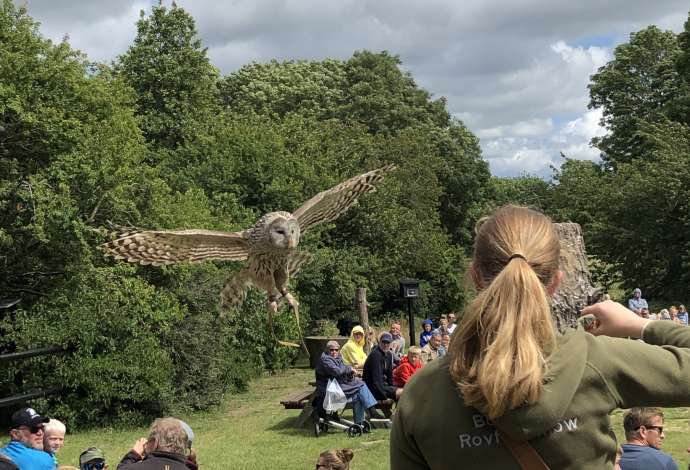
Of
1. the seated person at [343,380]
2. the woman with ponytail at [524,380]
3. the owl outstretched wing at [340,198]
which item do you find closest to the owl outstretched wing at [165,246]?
the owl outstretched wing at [340,198]

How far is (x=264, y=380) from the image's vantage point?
19.2 m

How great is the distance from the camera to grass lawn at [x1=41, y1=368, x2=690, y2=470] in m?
10.0

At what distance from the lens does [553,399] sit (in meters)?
1.60

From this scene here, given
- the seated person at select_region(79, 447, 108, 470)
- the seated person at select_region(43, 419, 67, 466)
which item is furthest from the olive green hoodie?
the seated person at select_region(43, 419, 67, 466)

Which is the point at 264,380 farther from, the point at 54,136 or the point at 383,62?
the point at 383,62

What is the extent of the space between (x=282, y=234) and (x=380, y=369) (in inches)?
174

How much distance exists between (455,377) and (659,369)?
406 mm

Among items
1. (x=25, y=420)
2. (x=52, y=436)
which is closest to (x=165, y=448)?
(x=25, y=420)

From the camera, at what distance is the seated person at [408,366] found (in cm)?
1136

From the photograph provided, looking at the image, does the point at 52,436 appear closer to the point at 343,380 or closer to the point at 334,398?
the point at 334,398

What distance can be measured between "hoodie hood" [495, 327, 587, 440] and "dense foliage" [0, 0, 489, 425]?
335 inches

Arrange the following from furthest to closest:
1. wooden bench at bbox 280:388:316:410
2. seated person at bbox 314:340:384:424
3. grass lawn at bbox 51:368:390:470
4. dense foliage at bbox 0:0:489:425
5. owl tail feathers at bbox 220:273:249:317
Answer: dense foliage at bbox 0:0:489:425 < wooden bench at bbox 280:388:316:410 < seated person at bbox 314:340:384:424 < grass lawn at bbox 51:368:390:470 < owl tail feathers at bbox 220:273:249:317

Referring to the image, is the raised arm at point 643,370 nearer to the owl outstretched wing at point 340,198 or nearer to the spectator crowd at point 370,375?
the owl outstretched wing at point 340,198

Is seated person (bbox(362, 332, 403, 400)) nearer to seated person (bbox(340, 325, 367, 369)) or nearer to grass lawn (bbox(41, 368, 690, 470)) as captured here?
grass lawn (bbox(41, 368, 690, 470))
